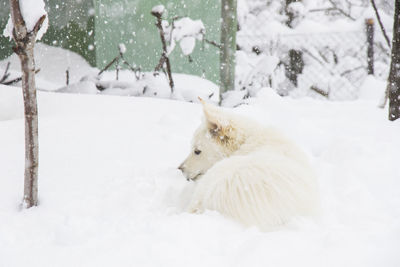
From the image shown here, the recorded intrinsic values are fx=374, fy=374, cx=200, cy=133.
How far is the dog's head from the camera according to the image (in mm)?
2465

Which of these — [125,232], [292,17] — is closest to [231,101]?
[125,232]

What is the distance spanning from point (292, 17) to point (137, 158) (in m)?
7.68

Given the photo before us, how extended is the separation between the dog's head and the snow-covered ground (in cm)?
13

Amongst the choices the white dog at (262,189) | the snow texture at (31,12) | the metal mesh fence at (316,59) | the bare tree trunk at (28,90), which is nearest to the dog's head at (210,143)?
the white dog at (262,189)

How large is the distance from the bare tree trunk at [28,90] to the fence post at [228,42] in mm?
2872

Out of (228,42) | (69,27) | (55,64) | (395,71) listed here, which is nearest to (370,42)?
(395,71)

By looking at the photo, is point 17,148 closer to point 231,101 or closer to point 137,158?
point 137,158

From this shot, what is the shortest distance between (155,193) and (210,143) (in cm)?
55

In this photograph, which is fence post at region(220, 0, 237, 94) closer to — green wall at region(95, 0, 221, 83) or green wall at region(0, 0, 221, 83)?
green wall at region(0, 0, 221, 83)

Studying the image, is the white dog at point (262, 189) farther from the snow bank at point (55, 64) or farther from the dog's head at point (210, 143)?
the snow bank at point (55, 64)

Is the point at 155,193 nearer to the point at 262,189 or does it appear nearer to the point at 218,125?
the point at 218,125

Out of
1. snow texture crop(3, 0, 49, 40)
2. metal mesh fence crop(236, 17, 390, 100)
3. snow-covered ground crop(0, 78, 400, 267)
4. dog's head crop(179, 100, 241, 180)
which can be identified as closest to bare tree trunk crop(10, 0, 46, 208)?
snow texture crop(3, 0, 49, 40)

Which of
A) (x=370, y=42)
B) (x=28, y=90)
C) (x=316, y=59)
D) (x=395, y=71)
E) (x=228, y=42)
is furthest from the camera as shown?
(x=316, y=59)

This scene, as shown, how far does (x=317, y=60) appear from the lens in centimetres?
900
